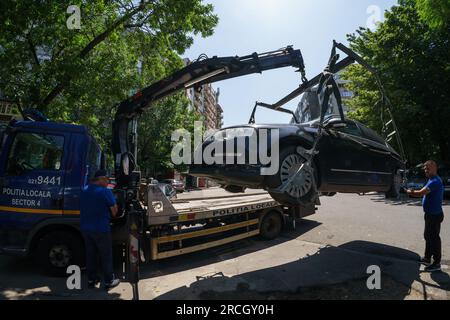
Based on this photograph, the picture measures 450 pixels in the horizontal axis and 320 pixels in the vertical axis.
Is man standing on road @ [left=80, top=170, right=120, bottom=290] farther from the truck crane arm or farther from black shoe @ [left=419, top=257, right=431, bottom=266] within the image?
black shoe @ [left=419, top=257, right=431, bottom=266]

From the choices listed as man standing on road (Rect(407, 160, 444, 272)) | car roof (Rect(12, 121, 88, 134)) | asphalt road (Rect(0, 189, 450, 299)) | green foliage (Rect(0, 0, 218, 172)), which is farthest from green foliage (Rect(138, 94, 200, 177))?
man standing on road (Rect(407, 160, 444, 272))

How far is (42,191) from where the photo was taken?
16.3 feet

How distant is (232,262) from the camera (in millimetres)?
5922

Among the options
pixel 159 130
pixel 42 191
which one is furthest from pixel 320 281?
pixel 159 130

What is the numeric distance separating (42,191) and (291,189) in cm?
380

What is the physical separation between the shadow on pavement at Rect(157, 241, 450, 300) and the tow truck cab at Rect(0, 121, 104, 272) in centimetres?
196

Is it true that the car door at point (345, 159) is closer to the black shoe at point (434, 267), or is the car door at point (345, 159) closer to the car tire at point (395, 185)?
the car tire at point (395, 185)

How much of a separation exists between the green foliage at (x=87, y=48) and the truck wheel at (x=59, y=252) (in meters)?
3.55

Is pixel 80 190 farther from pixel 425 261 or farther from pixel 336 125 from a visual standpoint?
Answer: pixel 425 261

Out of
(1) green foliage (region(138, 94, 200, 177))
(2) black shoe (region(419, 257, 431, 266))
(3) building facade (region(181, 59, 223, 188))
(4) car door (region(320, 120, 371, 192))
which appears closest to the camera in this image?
(2) black shoe (region(419, 257, 431, 266))

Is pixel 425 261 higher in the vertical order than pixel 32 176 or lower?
lower

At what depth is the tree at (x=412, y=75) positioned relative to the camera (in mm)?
21172

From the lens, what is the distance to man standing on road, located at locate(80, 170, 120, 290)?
461 centimetres

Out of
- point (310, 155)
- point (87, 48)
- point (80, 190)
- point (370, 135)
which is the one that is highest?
point (87, 48)
